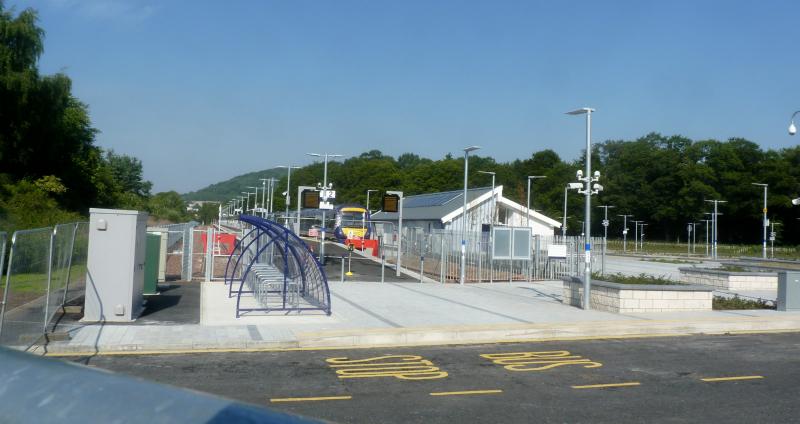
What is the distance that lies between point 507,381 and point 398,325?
524 centimetres

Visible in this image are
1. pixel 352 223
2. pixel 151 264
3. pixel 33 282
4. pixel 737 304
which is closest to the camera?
pixel 33 282

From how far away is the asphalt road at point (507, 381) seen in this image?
8.19m

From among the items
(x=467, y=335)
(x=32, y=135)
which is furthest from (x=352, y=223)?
(x=467, y=335)

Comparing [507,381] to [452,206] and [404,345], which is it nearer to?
[404,345]

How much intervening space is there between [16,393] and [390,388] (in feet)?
27.3

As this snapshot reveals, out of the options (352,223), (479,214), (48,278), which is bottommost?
(48,278)

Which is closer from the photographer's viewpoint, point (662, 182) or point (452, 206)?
point (452, 206)

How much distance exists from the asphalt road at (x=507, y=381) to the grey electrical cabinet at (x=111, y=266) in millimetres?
3408

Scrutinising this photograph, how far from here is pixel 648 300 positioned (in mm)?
18109

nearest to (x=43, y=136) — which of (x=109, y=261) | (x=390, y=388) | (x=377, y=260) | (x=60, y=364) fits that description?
(x=377, y=260)

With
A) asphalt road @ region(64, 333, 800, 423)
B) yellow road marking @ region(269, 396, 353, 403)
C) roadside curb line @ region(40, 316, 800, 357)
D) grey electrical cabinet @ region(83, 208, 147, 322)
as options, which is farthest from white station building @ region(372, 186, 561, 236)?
yellow road marking @ region(269, 396, 353, 403)

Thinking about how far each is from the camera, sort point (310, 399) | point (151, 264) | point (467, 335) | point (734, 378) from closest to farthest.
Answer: point (310, 399) < point (734, 378) < point (467, 335) < point (151, 264)

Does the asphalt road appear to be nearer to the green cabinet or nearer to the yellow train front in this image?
the green cabinet

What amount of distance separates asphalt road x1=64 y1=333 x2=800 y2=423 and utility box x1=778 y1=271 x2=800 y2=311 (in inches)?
250
